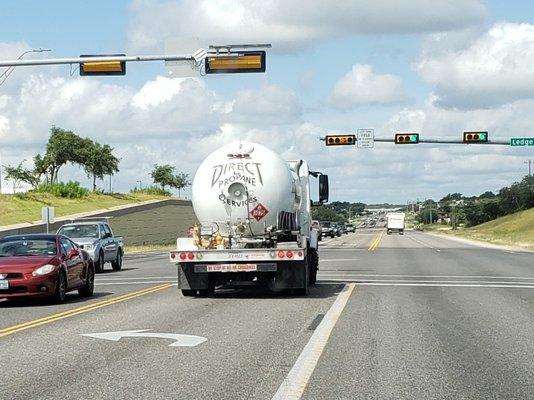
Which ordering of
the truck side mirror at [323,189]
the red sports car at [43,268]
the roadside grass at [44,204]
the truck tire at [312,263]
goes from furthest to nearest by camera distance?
the roadside grass at [44,204]
the truck side mirror at [323,189]
the truck tire at [312,263]
the red sports car at [43,268]

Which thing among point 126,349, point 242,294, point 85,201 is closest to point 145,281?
point 242,294

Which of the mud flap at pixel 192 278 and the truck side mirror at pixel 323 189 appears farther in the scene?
the truck side mirror at pixel 323 189

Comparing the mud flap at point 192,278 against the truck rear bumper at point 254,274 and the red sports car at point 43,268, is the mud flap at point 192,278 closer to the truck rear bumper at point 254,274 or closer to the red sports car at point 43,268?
the truck rear bumper at point 254,274

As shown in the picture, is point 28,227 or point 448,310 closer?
point 448,310

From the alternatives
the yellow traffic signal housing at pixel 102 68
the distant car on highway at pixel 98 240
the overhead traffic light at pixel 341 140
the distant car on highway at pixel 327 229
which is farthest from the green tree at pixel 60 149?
the yellow traffic signal housing at pixel 102 68

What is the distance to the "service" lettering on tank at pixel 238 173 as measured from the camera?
19.1m

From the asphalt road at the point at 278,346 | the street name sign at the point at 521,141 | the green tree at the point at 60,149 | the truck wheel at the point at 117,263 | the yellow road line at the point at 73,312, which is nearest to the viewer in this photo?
the asphalt road at the point at 278,346

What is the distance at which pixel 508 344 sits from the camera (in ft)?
39.5

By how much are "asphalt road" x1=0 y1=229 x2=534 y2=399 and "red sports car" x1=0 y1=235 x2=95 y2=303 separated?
0.39m

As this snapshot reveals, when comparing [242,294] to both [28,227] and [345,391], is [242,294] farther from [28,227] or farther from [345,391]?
[28,227]

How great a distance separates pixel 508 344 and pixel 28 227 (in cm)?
4624

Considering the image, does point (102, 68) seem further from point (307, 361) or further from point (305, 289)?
A: point (307, 361)

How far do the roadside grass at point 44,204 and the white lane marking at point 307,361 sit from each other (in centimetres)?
4876

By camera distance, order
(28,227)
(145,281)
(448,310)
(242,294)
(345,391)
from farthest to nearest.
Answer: (28,227)
(145,281)
(242,294)
(448,310)
(345,391)
